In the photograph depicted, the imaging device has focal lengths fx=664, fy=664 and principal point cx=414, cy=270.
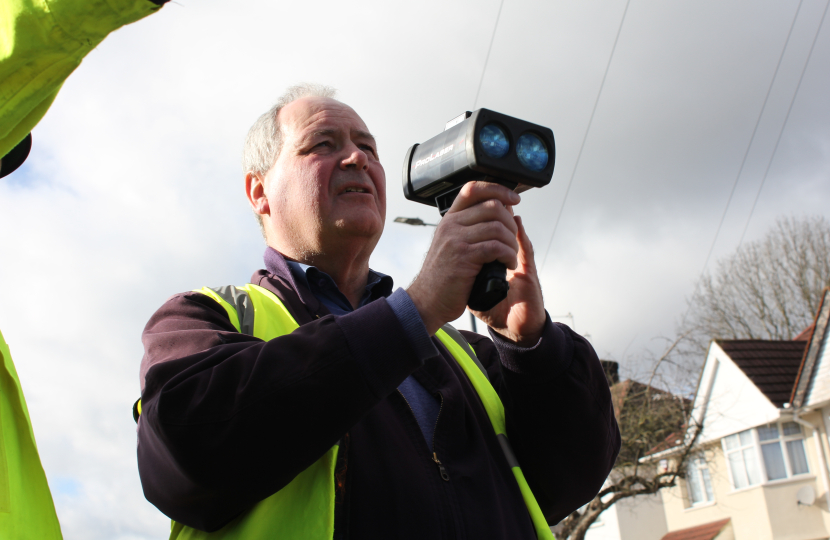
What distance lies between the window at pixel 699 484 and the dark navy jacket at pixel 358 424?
2094 centimetres

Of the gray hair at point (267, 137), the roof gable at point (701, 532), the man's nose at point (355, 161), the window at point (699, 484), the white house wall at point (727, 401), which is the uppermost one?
the gray hair at point (267, 137)

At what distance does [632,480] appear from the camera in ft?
51.6

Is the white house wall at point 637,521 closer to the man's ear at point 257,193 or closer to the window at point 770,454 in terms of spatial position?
the window at point 770,454

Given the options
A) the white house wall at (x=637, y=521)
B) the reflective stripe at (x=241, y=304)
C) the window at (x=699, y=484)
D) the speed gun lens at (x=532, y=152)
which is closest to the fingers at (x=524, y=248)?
the speed gun lens at (x=532, y=152)

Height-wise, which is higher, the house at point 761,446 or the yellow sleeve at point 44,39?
the yellow sleeve at point 44,39

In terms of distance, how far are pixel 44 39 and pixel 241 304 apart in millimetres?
1066

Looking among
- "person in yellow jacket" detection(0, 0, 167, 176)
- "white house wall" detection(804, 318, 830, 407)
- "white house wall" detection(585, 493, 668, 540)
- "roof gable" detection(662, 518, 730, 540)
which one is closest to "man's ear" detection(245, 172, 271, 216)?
"person in yellow jacket" detection(0, 0, 167, 176)

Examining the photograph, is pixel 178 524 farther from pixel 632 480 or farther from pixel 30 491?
pixel 632 480

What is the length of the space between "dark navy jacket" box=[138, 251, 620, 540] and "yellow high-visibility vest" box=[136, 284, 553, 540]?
0.04 metres

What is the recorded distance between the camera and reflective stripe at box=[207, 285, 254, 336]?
1.91 m

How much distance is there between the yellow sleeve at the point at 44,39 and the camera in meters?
0.99

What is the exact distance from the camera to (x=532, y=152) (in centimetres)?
192

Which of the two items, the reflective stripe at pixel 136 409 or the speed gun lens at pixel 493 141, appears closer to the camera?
the reflective stripe at pixel 136 409

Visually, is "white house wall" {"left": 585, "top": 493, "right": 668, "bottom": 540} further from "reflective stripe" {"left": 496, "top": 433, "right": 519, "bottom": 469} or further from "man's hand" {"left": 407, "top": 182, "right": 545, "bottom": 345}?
"man's hand" {"left": 407, "top": 182, "right": 545, "bottom": 345}
